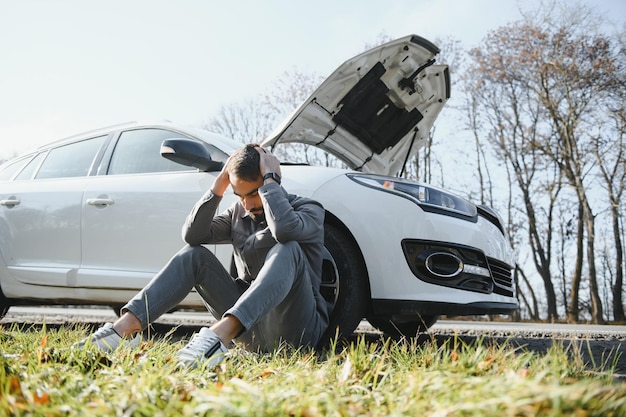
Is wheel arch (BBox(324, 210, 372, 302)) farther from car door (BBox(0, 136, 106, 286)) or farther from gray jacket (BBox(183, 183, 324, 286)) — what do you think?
car door (BBox(0, 136, 106, 286))

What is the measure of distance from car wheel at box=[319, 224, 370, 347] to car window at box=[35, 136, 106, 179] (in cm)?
229

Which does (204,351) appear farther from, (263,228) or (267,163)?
(267,163)

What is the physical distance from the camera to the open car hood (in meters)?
4.18

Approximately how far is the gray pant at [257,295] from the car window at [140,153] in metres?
1.52

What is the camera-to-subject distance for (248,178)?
296cm

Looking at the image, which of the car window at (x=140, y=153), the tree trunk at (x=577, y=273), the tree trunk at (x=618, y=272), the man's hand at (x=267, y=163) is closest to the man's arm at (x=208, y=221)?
the man's hand at (x=267, y=163)

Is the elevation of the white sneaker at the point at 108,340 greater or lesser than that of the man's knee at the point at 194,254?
lesser

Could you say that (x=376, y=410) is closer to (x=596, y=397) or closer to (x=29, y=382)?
(x=596, y=397)

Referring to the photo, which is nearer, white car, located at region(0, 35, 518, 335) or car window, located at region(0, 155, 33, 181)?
white car, located at region(0, 35, 518, 335)

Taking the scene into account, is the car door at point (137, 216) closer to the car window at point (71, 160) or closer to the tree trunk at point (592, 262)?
the car window at point (71, 160)

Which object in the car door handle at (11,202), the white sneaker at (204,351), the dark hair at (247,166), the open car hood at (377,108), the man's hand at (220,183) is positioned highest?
the open car hood at (377,108)

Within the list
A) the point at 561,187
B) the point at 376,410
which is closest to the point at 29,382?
the point at 376,410

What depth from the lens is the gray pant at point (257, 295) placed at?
243 cm

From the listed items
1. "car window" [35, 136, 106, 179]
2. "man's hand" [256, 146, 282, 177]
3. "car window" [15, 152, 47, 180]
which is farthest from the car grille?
"car window" [15, 152, 47, 180]
